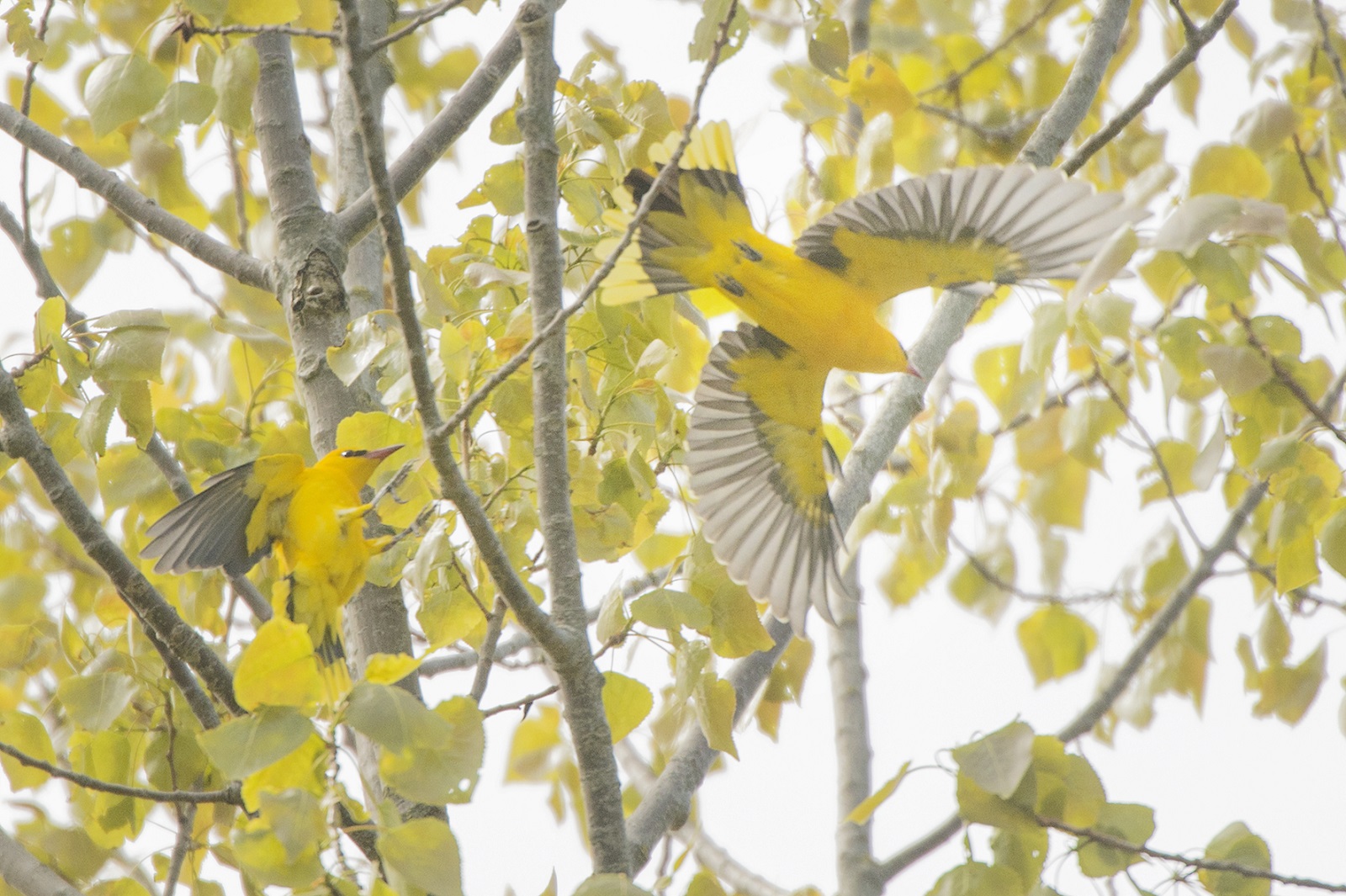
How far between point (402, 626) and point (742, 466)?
45.8 inches

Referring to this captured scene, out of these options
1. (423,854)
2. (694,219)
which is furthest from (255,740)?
(694,219)

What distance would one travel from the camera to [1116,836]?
173 centimetres

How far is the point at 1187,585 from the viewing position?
2.96m

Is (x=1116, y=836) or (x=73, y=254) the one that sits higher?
(x=73, y=254)

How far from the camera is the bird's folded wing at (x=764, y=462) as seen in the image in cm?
275

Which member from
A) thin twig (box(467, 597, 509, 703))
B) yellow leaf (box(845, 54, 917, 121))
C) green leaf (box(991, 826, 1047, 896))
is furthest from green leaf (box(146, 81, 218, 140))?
green leaf (box(991, 826, 1047, 896))

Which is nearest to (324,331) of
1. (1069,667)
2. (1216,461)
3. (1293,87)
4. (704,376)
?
(704,376)

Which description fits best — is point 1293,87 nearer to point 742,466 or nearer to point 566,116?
point 742,466

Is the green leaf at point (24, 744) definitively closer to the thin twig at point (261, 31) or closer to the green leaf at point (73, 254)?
the green leaf at point (73, 254)

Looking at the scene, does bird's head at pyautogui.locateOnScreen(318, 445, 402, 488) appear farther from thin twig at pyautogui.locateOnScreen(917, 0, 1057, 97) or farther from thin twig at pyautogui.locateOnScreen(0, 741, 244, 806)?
thin twig at pyautogui.locateOnScreen(917, 0, 1057, 97)

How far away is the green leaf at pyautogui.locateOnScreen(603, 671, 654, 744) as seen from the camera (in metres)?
1.76

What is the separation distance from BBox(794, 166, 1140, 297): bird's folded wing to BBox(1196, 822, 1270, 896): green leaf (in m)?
0.99

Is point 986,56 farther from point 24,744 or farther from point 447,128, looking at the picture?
point 24,744

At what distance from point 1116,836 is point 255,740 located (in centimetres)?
119
